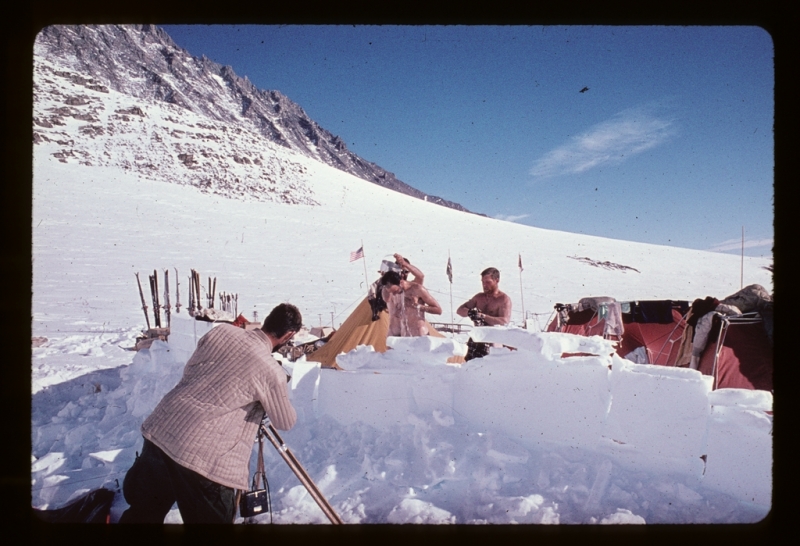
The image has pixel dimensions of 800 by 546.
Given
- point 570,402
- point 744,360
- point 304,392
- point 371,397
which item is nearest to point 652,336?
point 744,360

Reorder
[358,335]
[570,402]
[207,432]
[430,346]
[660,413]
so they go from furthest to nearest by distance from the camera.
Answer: [358,335]
[430,346]
[570,402]
[660,413]
[207,432]

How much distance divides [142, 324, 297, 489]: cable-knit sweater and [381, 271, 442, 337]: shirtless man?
2558 mm

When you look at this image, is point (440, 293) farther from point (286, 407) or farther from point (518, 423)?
point (286, 407)

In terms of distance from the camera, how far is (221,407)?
6.88ft

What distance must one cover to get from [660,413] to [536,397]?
77cm

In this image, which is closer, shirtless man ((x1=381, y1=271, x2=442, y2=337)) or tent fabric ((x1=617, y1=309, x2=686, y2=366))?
shirtless man ((x1=381, y1=271, x2=442, y2=337))

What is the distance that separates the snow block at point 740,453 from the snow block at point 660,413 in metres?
0.06

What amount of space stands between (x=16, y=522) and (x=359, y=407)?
2123 millimetres

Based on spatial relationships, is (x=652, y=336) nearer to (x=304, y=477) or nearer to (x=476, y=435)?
(x=476, y=435)

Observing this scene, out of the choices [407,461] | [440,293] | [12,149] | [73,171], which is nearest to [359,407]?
[407,461]

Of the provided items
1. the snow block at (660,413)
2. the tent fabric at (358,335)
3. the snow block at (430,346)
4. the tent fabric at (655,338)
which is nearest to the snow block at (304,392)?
the snow block at (430,346)

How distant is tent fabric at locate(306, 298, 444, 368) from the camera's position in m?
5.38

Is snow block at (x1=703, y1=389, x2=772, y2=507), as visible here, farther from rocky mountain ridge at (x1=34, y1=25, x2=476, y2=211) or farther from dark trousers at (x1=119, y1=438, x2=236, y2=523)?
rocky mountain ridge at (x1=34, y1=25, x2=476, y2=211)

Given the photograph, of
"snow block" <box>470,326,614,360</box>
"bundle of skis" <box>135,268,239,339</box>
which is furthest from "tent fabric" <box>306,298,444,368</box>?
"snow block" <box>470,326,614,360</box>
